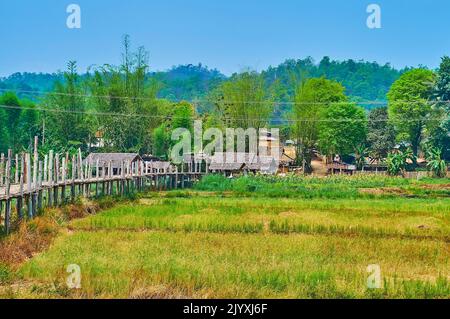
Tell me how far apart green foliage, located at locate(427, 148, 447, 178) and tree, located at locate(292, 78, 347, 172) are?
1020 centimetres

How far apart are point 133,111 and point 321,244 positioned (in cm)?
4058

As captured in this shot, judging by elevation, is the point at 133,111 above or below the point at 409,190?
above

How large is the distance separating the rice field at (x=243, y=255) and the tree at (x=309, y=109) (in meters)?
34.3

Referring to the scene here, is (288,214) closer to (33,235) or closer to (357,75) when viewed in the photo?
(33,235)

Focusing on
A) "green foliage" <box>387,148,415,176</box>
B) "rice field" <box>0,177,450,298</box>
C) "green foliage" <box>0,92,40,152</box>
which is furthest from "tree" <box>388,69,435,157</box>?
"rice field" <box>0,177,450,298</box>

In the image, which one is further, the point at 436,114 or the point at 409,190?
the point at 436,114

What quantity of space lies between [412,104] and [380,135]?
4.14 m

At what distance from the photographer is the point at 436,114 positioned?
54.3 meters


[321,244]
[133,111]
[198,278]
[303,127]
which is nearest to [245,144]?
[303,127]

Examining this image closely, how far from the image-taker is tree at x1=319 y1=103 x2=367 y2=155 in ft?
188

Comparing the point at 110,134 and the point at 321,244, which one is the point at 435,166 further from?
the point at 321,244

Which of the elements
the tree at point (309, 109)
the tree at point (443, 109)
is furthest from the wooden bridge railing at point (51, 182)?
the tree at point (443, 109)
